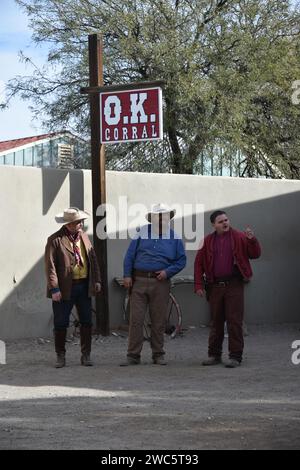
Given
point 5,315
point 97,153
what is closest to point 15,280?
point 5,315

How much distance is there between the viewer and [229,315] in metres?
10.6

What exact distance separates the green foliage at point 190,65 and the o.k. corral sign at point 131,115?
323 inches

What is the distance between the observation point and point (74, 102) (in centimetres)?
2303

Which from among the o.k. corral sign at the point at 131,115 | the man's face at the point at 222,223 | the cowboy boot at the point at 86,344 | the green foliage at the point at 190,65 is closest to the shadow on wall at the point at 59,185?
the o.k. corral sign at the point at 131,115

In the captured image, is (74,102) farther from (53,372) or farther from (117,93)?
(53,372)

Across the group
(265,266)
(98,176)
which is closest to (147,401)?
(98,176)

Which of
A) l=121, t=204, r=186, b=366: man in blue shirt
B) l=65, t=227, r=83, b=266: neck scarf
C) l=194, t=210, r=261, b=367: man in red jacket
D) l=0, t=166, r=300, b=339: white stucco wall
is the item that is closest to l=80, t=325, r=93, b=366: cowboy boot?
l=121, t=204, r=186, b=366: man in blue shirt

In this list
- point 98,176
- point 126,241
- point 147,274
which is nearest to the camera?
point 147,274

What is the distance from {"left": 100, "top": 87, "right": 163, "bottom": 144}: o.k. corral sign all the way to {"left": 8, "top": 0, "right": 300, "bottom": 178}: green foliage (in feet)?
26.9

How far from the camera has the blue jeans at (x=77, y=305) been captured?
34.3 ft

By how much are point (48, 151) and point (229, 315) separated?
17517mm

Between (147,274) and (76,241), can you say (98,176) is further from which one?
(147,274)

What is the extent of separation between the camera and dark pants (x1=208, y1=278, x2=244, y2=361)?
1057 cm

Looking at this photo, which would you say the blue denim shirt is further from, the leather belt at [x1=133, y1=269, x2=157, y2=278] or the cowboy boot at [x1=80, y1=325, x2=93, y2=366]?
the cowboy boot at [x1=80, y1=325, x2=93, y2=366]
